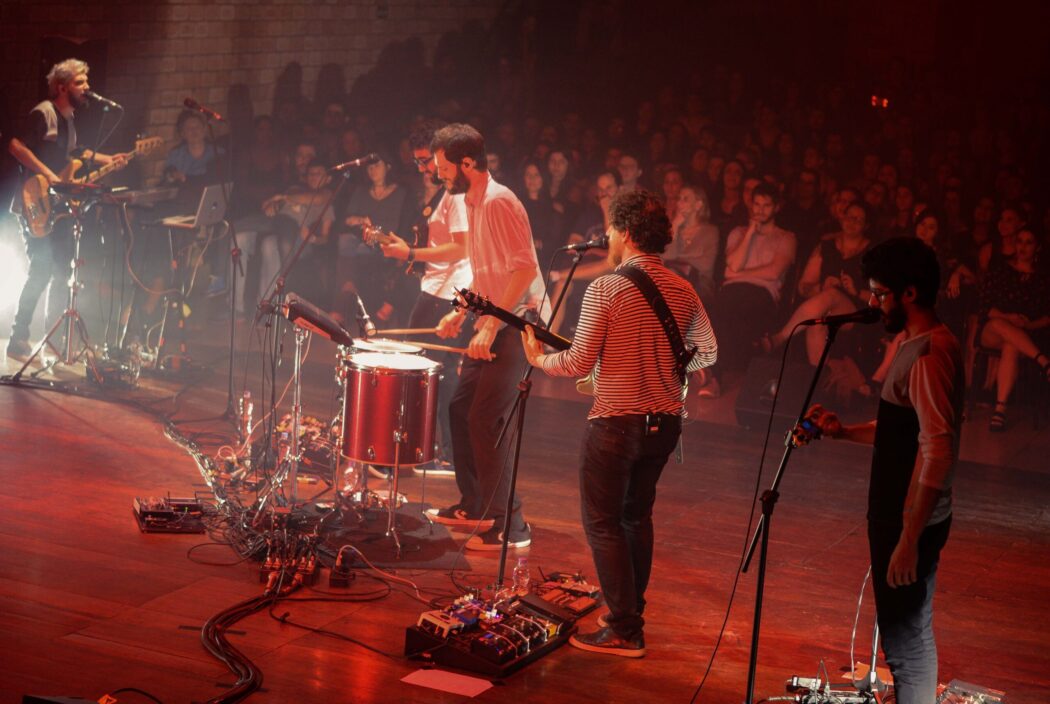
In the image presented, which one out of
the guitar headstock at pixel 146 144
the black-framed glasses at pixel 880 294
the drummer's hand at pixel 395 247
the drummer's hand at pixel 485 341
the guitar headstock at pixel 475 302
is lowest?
the drummer's hand at pixel 485 341

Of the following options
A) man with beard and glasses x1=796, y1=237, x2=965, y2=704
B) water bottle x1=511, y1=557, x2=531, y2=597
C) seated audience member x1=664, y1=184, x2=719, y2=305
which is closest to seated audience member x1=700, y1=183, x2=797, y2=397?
seated audience member x1=664, y1=184, x2=719, y2=305

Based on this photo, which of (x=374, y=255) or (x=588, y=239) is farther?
(x=374, y=255)

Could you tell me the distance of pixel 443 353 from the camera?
249 inches

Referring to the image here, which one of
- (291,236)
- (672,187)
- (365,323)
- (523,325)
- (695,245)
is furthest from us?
(291,236)

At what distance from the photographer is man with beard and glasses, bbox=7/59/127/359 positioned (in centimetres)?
820

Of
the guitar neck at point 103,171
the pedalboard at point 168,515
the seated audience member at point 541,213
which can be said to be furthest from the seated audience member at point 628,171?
the pedalboard at point 168,515

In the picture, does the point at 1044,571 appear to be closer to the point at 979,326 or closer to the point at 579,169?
the point at 979,326

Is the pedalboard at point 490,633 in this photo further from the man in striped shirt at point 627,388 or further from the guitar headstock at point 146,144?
the guitar headstock at point 146,144

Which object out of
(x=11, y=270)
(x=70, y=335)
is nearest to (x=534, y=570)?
(x=70, y=335)

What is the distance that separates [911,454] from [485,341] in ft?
7.10

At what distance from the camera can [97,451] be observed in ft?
20.4

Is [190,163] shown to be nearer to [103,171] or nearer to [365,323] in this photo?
[103,171]

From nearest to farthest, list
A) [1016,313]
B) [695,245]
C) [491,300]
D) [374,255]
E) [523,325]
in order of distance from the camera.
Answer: [523,325]
[491,300]
[1016,313]
[695,245]
[374,255]

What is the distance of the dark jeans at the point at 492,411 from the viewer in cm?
518
